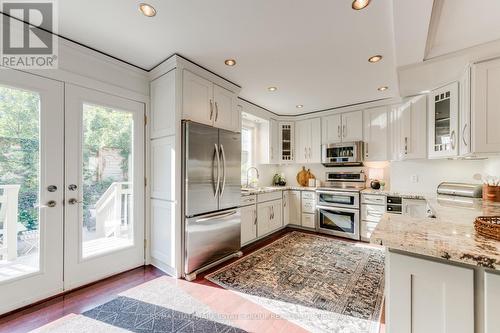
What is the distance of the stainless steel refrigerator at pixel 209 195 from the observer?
8.13 ft

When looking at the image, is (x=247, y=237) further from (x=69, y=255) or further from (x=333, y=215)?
(x=69, y=255)

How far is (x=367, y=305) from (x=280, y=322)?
853 mm

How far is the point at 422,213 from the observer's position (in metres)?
3.16

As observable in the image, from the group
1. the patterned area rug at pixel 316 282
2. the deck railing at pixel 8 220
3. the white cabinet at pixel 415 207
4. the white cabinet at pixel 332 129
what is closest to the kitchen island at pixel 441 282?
the patterned area rug at pixel 316 282

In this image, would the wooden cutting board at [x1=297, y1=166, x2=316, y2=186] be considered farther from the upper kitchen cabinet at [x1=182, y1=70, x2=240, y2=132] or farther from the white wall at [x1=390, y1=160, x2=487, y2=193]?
the upper kitchen cabinet at [x1=182, y1=70, x2=240, y2=132]

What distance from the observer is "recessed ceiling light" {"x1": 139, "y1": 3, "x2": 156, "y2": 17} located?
1.66 meters

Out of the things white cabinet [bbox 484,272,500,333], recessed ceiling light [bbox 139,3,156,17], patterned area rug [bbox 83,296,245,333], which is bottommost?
patterned area rug [bbox 83,296,245,333]

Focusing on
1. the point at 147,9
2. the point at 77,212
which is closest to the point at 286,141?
the point at 147,9

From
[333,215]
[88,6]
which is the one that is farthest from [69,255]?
[333,215]

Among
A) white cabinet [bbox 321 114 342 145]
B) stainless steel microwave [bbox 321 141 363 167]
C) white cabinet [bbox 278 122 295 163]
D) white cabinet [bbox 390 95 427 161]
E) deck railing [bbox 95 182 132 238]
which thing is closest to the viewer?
deck railing [bbox 95 182 132 238]

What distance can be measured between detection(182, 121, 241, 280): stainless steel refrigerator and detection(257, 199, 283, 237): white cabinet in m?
0.71

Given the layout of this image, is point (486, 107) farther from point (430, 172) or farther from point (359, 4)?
point (430, 172)

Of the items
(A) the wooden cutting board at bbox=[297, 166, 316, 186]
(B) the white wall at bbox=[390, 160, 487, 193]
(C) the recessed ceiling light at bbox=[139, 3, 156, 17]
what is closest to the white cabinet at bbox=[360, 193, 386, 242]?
(B) the white wall at bbox=[390, 160, 487, 193]

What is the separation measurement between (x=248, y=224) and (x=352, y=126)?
2.66m
